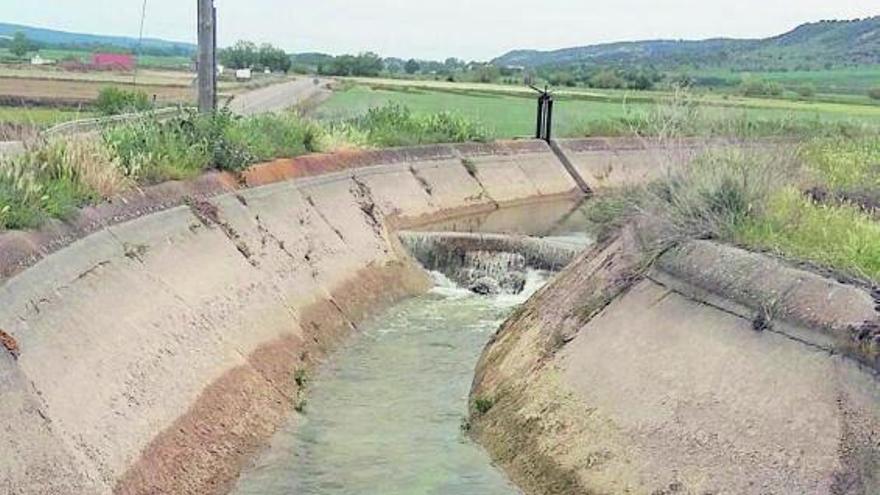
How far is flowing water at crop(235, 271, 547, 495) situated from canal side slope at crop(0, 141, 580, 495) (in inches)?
17.1

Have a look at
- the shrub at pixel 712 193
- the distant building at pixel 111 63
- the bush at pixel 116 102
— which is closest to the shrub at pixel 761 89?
the bush at pixel 116 102

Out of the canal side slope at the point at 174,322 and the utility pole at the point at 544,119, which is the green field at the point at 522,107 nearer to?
the utility pole at the point at 544,119

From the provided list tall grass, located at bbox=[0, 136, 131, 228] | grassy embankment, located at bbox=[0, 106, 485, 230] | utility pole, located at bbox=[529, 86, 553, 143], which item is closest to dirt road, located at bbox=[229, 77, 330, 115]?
utility pole, located at bbox=[529, 86, 553, 143]

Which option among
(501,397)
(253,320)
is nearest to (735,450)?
(501,397)

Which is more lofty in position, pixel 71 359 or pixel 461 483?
pixel 71 359

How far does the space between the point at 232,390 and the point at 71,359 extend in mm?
2868

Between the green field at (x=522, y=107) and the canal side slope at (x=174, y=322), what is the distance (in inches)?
862

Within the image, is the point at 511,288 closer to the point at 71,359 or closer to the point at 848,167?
the point at 848,167

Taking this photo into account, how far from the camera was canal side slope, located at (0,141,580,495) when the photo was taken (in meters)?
10.8

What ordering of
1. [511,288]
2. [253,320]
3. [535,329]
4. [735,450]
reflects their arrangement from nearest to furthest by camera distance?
[735,450], [535,329], [253,320], [511,288]

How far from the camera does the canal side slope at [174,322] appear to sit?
10.8 metres

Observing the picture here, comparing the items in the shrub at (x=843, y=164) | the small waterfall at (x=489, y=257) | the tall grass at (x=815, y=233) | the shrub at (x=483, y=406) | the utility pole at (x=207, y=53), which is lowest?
the shrub at (x=483, y=406)

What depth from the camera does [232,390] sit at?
14.3m


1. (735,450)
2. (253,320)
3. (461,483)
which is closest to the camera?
(735,450)
